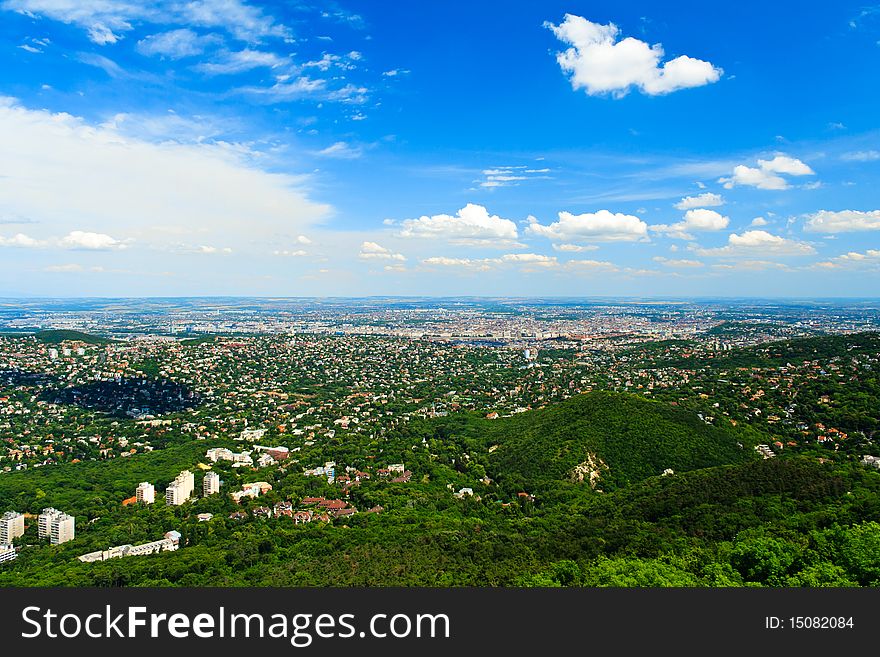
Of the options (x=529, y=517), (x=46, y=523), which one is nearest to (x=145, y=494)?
(x=46, y=523)

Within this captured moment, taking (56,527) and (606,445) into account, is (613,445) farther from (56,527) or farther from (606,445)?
(56,527)

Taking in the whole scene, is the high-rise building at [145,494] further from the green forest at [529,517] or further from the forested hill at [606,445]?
the forested hill at [606,445]

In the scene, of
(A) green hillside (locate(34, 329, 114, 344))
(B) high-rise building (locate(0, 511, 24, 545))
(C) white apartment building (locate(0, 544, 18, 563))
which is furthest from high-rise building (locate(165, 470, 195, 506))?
(A) green hillside (locate(34, 329, 114, 344))

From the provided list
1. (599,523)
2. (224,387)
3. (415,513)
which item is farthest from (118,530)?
(224,387)

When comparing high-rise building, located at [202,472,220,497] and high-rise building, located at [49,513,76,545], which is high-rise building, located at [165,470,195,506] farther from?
high-rise building, located at [49,513,76,545]

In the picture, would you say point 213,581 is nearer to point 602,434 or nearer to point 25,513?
point 25,513

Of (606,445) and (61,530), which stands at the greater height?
Answer: (606,445)
